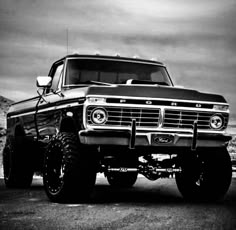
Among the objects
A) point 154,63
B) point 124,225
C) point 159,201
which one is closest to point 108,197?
point 159,201

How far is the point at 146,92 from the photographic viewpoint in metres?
8.05

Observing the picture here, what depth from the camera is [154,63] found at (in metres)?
10.3

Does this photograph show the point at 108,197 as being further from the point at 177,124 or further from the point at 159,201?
the point at 177,124

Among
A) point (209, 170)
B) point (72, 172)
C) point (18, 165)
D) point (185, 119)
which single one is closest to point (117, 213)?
point (72, 172)

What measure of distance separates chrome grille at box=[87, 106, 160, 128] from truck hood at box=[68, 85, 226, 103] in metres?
0.20

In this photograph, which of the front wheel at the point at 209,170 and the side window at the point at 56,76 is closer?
the front wheel at the point at 209,170

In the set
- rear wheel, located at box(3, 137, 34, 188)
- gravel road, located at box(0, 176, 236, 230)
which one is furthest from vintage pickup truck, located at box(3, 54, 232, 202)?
rear wheel, located at box(3, 137, 34, 188)

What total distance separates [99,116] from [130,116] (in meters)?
0.45

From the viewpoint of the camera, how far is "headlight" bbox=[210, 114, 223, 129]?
8.55 m

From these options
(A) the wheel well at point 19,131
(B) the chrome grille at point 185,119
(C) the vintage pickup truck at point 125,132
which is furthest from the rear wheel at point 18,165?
(B) the chrome grille at point 185,119

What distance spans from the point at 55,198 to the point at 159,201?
1607mm

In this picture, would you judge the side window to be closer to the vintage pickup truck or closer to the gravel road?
the vintage pickup truck

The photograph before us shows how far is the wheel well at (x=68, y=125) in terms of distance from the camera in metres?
8.35

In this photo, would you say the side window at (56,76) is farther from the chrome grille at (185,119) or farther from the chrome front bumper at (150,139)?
the chrome grille at (185,119)
